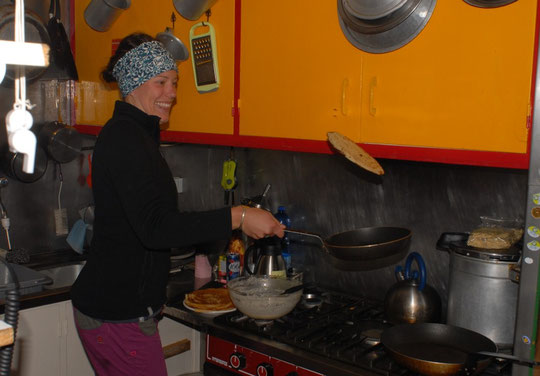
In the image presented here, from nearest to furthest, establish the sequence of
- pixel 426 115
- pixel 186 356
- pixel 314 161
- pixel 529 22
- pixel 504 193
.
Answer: pixel 529 22
pixel 426 115
pixel 504 193
pixel 314 161
pixel 186 356

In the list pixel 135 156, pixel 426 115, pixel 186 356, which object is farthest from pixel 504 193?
pixel 186 356

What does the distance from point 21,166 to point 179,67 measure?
Result: 872 millimetres

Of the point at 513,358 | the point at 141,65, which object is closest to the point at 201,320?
the point at 141,65

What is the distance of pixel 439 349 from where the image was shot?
62.1 inches

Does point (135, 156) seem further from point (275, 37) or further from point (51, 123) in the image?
point (51, 123)

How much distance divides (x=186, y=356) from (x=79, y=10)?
5.24ft

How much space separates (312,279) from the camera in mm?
2344

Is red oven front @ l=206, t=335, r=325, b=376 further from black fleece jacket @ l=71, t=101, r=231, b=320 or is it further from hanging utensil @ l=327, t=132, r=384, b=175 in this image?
hanging utensil @ l=327, t=132, r=384, b=175

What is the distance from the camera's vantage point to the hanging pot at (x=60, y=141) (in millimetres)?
2561

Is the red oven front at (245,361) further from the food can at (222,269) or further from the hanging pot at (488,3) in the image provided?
the hanging pot at (488,3)

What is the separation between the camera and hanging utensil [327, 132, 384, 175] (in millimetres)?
1536

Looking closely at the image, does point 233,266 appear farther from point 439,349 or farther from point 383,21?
point 383,21

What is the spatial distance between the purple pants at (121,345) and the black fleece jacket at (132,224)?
0.03m

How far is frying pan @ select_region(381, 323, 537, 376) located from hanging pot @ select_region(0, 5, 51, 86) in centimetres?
184
